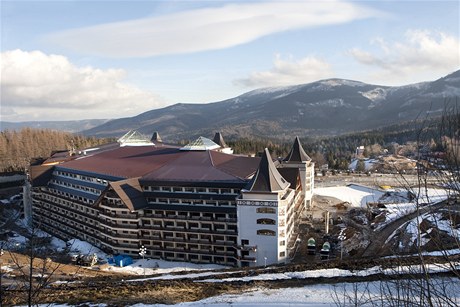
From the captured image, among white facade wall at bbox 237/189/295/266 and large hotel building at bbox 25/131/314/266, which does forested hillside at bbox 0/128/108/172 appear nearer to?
large hotel building at bbox 25/131/314/266

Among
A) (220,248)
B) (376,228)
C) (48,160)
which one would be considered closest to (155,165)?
(220,248)

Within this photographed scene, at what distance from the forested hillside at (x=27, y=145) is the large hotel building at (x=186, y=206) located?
120 ft

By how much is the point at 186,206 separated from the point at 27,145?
210 feet

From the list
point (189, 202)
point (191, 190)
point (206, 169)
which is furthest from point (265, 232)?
point (206, 169)

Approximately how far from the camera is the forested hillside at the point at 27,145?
77375mm

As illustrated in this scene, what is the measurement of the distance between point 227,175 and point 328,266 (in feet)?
57.4

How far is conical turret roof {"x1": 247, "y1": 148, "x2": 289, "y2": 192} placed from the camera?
31467 mm

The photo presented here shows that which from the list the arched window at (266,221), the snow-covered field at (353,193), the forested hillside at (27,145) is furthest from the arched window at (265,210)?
the forested hillside at (27,145)

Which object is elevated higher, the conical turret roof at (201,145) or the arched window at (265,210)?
the conical turret roof at (201,145)

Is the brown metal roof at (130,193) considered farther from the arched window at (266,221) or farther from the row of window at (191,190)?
the arched window at (266,221)

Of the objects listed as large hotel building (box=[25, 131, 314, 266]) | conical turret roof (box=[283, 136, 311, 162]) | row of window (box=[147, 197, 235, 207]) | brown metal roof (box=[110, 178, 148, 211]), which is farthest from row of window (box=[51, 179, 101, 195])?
conical turret roof (box=[283, 136, 311, 162])

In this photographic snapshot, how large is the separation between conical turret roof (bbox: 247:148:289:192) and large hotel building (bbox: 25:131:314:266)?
0.30 ft

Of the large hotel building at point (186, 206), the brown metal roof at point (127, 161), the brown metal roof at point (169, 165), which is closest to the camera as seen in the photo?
the large hotel building at point (186, 206)

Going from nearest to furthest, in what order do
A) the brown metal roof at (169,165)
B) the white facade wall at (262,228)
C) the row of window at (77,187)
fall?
the white facade wall at (262,228) → the brown metal roof at (169,165) → the row of window at (77,187)
